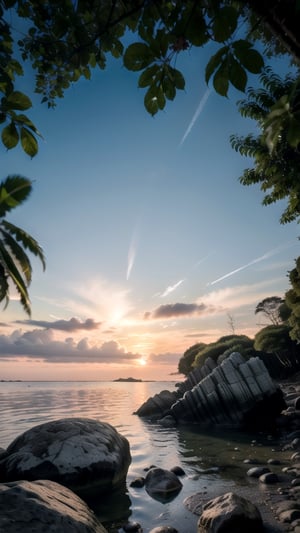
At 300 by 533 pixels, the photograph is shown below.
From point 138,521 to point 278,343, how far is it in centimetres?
3112

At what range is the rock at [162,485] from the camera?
6.19 m

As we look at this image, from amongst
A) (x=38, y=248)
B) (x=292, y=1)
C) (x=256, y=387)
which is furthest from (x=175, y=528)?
(x=256, y=387)

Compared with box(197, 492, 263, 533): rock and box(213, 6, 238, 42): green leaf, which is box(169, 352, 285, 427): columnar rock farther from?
box(213, 6, 238, 42): green leaf

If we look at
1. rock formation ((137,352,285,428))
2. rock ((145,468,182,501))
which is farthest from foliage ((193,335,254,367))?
rock ((145,468,182,501))

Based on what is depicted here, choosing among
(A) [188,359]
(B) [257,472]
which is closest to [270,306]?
(A) [188,359]

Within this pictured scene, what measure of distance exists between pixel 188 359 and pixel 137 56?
1932 inches

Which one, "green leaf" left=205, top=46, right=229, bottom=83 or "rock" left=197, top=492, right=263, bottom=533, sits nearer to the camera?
"green leaf" left=205, top=46, right=229, bottom=83

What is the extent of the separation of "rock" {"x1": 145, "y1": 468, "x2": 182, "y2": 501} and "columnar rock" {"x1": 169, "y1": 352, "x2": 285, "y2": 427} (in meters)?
8.62

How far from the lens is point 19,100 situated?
1.66 meters

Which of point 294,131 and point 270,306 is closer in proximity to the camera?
point 294,131

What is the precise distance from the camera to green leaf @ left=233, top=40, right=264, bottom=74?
1167mm

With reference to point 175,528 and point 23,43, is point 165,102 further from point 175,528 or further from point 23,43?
point 175,528

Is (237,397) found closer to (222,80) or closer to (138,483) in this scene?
(138,483)

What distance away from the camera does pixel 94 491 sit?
651cm
